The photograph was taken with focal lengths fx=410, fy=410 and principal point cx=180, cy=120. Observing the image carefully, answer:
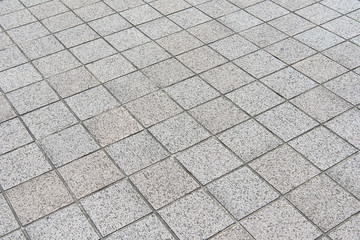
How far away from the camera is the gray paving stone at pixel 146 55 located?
5184 millimetres

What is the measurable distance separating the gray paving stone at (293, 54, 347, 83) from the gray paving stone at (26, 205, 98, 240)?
10.3 feet

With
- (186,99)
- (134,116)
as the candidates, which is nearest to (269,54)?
(186,99)

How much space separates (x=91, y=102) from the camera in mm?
4621

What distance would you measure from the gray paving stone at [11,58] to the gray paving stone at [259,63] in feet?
9.07

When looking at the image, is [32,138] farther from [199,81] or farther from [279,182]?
[279,182]

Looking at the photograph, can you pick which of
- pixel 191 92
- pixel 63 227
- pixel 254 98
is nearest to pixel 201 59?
pixel 191 92

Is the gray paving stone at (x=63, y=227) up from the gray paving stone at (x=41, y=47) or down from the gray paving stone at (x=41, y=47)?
down

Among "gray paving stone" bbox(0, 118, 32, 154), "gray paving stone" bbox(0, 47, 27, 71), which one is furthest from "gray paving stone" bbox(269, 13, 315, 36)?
"gray paving stone" bbox(0, 118, 32, 154)

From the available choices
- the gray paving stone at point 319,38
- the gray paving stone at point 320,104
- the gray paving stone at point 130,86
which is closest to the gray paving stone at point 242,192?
the gray paving stone at point 320,104

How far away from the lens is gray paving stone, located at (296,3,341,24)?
5961mm

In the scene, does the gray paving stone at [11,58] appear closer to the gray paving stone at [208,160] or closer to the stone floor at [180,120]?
the stone floor at [180,120]

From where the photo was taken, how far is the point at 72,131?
169 inches

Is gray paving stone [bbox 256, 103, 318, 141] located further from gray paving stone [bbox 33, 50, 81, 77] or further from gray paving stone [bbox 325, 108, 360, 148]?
gray paving stone [bbox 33, 50, 81, 77]

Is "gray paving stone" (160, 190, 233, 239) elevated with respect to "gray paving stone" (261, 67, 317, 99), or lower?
lower
